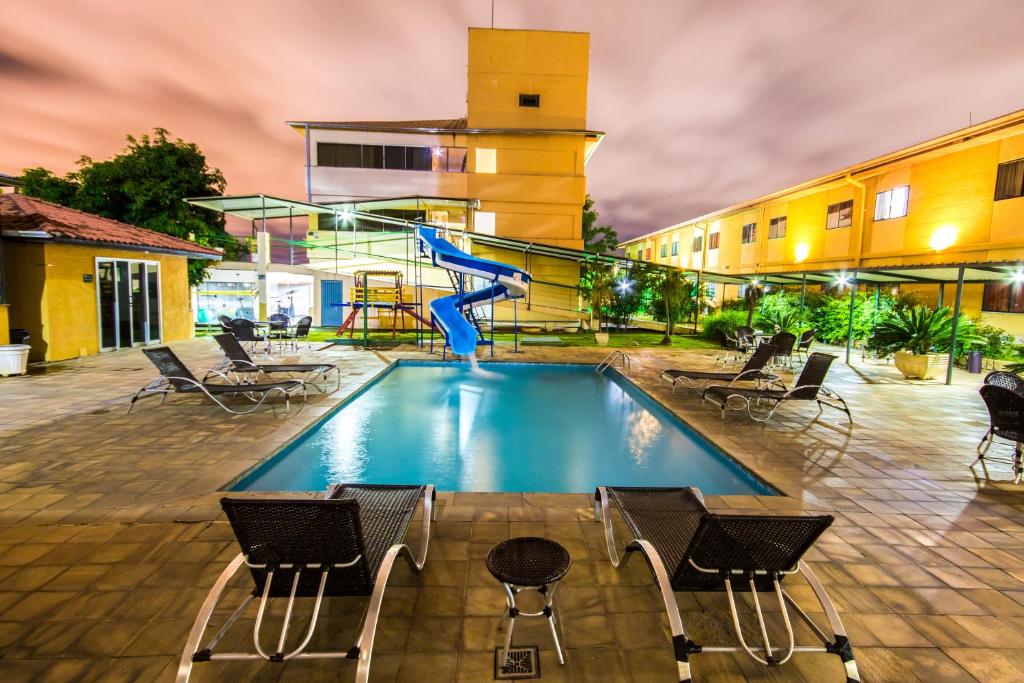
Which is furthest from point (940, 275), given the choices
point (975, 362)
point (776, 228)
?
point (776, 228)

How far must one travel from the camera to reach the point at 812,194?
828 inches

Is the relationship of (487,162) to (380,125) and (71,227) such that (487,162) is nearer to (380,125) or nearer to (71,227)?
(380,125)

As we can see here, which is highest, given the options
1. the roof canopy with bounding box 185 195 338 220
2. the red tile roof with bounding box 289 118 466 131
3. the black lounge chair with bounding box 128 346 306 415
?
the red tile roof with bounding box 289 118 466 131

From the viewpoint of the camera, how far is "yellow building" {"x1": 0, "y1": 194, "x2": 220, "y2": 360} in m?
10.5

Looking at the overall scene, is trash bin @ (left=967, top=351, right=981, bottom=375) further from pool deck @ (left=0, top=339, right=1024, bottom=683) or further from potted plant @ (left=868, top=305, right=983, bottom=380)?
pool deck @ (left=0, top=339, right=1024, bottom=683)

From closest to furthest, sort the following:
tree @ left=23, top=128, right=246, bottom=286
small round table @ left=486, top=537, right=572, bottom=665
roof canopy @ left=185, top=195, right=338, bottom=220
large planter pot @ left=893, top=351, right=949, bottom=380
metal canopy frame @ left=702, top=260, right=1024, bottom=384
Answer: small round table @ left=486, top=537, right=572, bottom=665
metal canopy frame @ left=702, top=260, right=1024, bottom=384
large planter pot @ left=893, top=351, right=949, bottom=380
roof canopy @ left=185, top=195, right=338, bottom=220
tree @ left=23, top=128, right=246, bottom=286

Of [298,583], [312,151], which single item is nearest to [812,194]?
[312,151]

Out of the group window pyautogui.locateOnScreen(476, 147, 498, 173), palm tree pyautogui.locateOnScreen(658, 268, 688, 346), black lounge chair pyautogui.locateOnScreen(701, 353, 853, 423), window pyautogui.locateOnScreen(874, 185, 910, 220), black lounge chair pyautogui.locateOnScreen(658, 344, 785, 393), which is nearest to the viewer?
black lounge chair pyautogui.locateOnScreen(701, 353, 853, 423)

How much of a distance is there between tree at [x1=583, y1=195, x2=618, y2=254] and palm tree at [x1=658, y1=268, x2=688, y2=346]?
55.9 ft

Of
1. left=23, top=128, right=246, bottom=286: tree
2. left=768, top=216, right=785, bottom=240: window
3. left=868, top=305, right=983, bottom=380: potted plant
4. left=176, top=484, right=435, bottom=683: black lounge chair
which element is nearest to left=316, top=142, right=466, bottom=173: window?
left=23, top=128, right=246, bottom=286: tree

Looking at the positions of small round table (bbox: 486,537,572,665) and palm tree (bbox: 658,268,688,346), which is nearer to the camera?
small round table (bbox: 486,537,572,665)

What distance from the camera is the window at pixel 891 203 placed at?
16891mm

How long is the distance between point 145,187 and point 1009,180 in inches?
1155

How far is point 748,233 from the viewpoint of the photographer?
2603 cm
